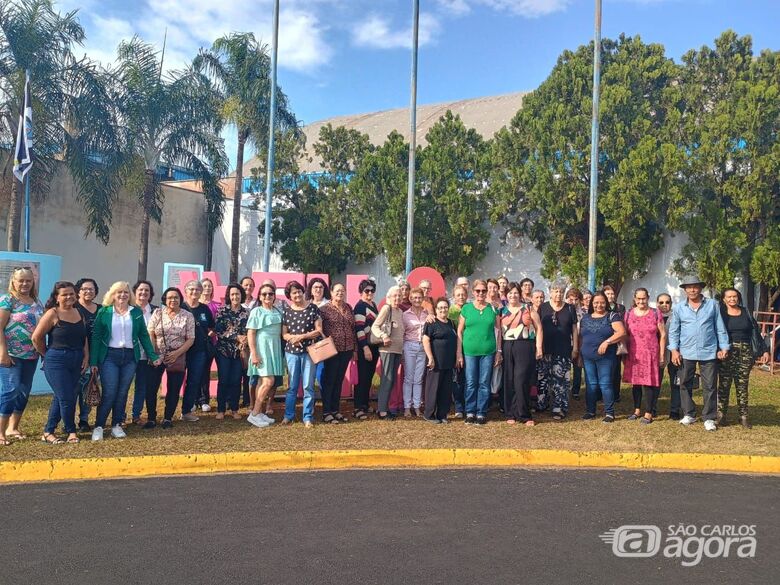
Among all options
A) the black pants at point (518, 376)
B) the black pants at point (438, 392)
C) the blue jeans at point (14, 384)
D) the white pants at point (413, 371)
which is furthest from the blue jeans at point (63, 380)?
the black pants at point (518, 376)

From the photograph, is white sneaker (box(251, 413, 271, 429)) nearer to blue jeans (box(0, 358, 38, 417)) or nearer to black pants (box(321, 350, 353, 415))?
black pants (box(321, 350, 353, 415))

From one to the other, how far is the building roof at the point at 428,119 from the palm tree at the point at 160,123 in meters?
4.61

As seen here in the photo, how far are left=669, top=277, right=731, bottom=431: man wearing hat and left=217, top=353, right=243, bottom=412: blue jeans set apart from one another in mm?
5249

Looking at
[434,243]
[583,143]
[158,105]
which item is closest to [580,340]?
[583,143]

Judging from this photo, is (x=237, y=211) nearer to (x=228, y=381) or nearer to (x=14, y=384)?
(x=228, y=381)

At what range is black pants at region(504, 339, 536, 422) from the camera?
7.76 meters

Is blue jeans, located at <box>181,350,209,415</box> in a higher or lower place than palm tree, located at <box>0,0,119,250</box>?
lower

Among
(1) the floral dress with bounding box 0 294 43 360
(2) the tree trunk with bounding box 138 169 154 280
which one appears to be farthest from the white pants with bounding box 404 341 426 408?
(2) the tree trunk with bounding box 138 169 154 280

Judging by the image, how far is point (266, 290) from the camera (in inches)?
295

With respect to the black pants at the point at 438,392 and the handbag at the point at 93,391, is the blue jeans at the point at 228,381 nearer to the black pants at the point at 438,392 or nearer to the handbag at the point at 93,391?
the handbag at the point at 93,391

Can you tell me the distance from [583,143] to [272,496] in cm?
1519

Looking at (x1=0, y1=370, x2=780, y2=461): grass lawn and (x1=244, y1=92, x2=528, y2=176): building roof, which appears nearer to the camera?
(x1=0, y1=370, x2=780, y2=461): grass lawn

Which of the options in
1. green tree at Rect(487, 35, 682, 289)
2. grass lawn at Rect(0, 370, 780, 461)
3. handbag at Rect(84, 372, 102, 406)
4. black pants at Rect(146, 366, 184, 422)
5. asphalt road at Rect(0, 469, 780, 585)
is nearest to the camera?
asphalt road at Rect(0, 469, 780, 585)

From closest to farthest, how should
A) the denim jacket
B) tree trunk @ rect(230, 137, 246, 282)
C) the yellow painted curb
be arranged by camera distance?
the yellow painted curb < the denim jacket < tree trunk @ rect(230, 137, 246, 282)
